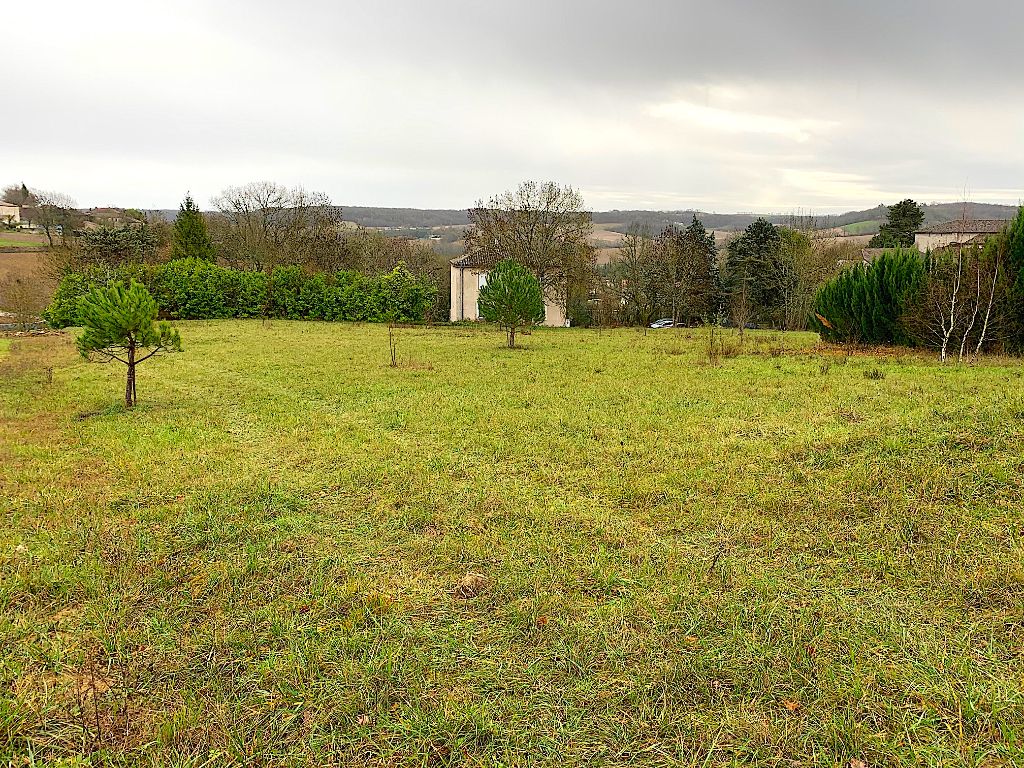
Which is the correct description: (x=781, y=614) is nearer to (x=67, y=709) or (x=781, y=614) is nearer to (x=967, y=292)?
(x=67, y=709)

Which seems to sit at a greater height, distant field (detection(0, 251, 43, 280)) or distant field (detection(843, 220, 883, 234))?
distant field (detection(843, 220, 883, 234))

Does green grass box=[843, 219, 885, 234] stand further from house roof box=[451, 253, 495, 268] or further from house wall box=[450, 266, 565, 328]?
house roof box=[451, 253, 495, 268]

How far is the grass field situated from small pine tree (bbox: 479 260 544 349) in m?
10.4

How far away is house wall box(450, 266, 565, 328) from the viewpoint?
38.5 meters

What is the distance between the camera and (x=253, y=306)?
112ft

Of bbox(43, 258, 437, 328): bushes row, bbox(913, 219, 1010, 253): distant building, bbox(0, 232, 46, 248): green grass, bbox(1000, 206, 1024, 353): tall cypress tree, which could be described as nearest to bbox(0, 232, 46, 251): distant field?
bbox(0, 232, 46, 248): green grass

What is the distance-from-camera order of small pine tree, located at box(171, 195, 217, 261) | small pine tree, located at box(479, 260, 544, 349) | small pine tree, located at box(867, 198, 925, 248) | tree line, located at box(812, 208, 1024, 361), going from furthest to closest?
1. small pine tree, located at box(867, 198, 925, 248)
2. small pine tree, located at box(171, 195, 217, 261)
3. small pine tree, located at box(479, 260, 544, 349)
4. tree line, located at box(812, 208, 1024, 361)

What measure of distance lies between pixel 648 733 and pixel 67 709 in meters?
3.00

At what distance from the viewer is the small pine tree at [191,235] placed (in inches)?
1657

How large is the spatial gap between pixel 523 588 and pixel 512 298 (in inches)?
623

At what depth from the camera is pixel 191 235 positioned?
42438mm

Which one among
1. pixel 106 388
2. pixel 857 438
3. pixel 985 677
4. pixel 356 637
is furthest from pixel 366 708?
pixel 106 388

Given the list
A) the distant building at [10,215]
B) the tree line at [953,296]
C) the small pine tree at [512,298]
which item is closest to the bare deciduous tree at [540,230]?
the small pine tree at [512,298]

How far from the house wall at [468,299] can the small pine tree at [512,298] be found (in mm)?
17525
